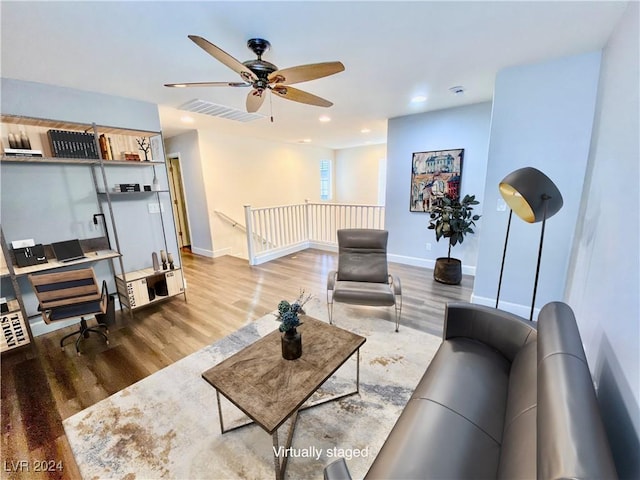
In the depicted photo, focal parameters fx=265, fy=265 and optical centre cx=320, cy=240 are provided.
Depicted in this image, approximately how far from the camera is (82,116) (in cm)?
284

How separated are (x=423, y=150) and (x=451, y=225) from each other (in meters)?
1.41

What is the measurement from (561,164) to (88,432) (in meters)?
4.35

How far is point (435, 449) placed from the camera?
1.09m

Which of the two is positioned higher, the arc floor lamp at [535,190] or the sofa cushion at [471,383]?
the arc floor lamp at [535,190]

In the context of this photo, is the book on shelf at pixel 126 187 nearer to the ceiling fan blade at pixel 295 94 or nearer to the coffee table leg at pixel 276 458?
the ceiling fan blade at pixel 295 94

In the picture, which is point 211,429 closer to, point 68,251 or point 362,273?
point 362,273

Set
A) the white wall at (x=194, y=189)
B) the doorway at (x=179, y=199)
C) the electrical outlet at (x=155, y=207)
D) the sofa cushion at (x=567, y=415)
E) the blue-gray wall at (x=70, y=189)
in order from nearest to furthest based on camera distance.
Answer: the sofa cushion at (x=567, y=415) < the blue-gray wall at (x=70, y=189) < the electrical outlet at (x=155, y=207) < the white wall at (x=194, y=189) < the doorway at (x=179, y=199)

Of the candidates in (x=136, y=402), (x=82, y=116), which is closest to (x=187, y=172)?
(x=82, y=116)

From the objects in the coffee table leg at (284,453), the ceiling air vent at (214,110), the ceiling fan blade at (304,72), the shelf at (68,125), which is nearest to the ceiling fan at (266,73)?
the ceiling fan blade at (304,72)

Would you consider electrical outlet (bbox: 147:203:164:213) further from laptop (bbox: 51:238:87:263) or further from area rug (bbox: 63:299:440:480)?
area rug (bbox: 63:299:440:480)

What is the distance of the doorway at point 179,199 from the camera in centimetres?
586

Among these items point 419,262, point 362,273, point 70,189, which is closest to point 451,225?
point 419,262

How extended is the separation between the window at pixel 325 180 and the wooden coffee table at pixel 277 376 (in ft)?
23.5

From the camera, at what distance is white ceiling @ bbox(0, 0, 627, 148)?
5.41ft
